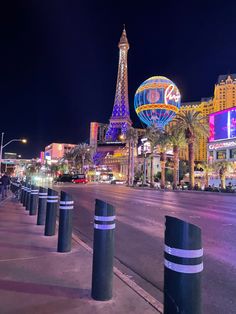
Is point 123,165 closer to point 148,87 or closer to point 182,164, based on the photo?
point 182,164

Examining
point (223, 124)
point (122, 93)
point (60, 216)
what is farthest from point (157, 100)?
point (122, 93)

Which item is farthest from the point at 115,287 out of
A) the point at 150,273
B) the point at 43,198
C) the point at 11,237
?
the point at 43,198

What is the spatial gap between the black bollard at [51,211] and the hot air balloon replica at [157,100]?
63.9 m

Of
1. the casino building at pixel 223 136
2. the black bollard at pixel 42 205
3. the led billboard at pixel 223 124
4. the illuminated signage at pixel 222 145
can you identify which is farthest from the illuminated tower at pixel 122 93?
the black bollard at pixel 42 205

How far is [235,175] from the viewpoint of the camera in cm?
7538

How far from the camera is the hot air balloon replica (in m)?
70.1

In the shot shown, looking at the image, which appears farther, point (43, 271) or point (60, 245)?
point (60, 245)

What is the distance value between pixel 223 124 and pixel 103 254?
260ft

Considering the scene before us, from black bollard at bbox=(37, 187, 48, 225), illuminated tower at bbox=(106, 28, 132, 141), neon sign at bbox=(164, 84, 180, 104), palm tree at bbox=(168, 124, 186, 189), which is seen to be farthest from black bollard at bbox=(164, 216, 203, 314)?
illuminated tower at bbox=(106, 28, 132, 141)

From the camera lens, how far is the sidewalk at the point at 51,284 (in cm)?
390

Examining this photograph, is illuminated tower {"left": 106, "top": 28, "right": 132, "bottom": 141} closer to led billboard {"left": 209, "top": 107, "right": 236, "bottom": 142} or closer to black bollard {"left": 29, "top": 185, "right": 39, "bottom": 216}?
led billboard {"left": 209, "top": 107, "right": 236, "bottom": 142}

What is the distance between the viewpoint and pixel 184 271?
2.83 meters

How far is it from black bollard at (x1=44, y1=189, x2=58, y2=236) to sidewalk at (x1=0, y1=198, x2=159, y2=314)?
0.86 m

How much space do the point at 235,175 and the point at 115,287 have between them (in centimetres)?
7594
